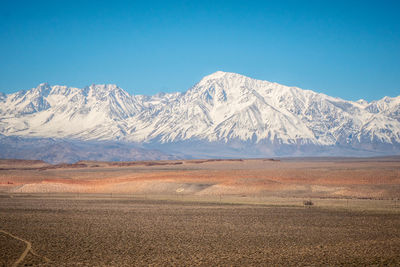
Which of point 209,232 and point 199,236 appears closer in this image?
point 199,236

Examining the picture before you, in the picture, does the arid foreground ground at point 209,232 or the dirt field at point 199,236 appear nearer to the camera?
the dirt field at point 199,236

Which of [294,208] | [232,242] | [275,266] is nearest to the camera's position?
[275,266]

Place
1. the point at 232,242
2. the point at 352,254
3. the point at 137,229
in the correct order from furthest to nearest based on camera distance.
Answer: the point at 137,229, the point at 232,242, the point at 352,254

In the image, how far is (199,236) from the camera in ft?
97.5

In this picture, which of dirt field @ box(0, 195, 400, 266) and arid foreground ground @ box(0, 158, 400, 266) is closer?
dirt field @ box(0, 195, 400, 266)

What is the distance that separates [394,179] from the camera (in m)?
71.7

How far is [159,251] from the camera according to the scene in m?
25.2

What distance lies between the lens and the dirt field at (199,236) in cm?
2334

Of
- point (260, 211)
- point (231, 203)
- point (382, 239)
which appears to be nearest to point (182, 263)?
point (382, 239)

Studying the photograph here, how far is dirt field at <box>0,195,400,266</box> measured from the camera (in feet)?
76.6

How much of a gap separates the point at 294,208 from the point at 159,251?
75.4 feet

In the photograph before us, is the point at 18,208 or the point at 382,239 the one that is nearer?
the point at 382,239

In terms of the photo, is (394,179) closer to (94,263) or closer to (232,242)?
(232,242)

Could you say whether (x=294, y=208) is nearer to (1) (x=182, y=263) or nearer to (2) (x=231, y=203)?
(2) (x=231, y=203)
